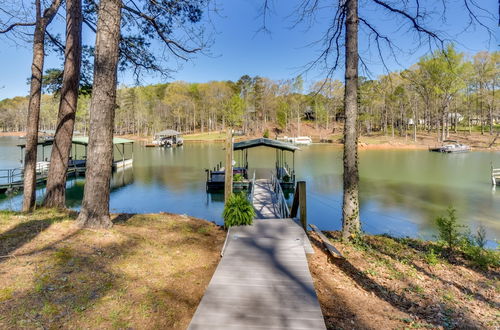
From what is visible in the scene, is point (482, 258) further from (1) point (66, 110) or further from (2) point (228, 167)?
(1) point (66, 110)

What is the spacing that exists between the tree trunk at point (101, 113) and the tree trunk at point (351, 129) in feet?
14.6

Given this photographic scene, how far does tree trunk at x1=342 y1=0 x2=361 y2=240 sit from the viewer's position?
5.54 meters

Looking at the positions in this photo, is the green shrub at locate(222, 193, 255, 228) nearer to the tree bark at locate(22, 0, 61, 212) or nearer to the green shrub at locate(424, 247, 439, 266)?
the green shrub at locate(424, 247, 439, 266)

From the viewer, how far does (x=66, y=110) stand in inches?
275

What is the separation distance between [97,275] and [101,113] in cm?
278

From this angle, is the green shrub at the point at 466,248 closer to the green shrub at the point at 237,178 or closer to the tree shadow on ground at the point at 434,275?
the tree shadow on ground at the point at 434,275

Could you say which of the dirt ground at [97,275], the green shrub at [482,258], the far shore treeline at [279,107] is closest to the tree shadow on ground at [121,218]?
the dirt ground at [97,275]

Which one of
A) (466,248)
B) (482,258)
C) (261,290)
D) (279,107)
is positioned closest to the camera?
(261,290)

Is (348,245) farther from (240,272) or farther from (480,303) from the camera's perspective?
(240,272)

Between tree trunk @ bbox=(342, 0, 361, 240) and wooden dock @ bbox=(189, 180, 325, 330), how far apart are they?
1.11 meters

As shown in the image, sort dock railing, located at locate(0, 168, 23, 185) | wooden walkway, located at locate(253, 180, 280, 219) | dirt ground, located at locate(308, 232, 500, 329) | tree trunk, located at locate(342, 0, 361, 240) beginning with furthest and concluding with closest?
1. dock railing, located at locate(0, 168, 23, 185)
2. wooden walkway, located at locate(253, 180, 280, 219)
3. tree trunk, located at locate(342, 0, 361, 240)
4. dirt ground, located at locate(308, 232, 500, 329)

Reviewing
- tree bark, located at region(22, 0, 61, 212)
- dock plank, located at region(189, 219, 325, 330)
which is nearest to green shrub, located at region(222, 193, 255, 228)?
dock plank, located at region(189, 219, 325, 330)

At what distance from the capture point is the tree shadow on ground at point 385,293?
3041 mm

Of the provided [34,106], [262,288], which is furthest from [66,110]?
[262,288]
